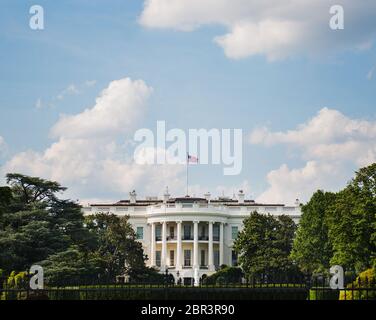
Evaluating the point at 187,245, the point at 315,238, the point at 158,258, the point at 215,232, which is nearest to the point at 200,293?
the point at 315,238

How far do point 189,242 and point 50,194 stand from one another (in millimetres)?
34300

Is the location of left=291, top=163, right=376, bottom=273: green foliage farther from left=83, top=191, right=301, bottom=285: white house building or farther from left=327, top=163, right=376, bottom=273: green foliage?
left=83, top=191, right=301, bottom=285: white house building

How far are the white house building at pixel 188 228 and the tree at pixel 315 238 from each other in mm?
23457

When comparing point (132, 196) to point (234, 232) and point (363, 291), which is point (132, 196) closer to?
point (234, 232)

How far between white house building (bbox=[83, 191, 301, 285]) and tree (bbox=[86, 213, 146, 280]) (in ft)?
44.8

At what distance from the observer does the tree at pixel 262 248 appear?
67.8 metres

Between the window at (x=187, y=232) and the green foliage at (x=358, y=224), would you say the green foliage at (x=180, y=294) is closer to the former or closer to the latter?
the green foliage at (x=358, y=224)

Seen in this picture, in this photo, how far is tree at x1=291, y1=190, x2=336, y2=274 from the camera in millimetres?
62000

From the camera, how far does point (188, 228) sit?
8988cm

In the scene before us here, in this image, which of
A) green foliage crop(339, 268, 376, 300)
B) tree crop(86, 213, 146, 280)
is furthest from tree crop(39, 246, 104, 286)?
green foliage crop(339, 268, 376, 300)

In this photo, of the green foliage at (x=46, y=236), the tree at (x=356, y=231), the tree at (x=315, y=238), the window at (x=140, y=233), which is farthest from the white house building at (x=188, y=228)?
the tree at (x=356, y=231)

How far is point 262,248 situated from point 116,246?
12.3 m
